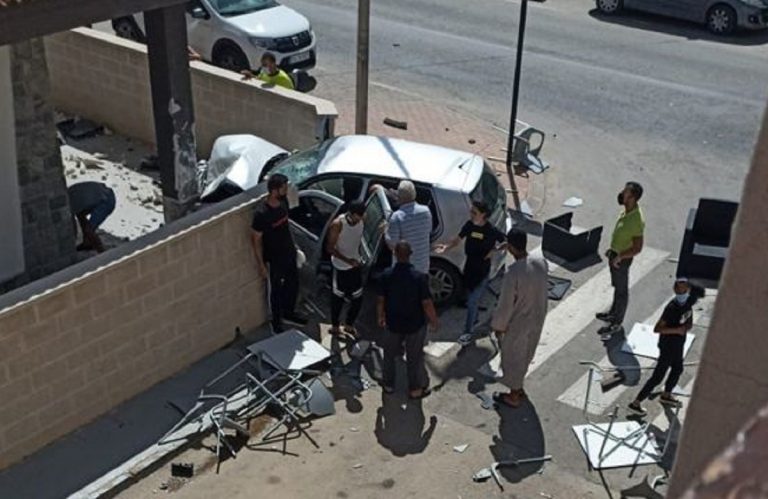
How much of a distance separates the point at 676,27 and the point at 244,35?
9.11 meters

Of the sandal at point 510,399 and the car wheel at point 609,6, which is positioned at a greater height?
the car wheel at point 609,6

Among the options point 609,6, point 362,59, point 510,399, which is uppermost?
point 362,59

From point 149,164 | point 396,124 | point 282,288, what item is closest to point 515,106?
point 396,124

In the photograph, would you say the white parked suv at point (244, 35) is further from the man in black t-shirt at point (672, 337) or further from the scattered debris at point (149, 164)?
the man in black t-shirt at point (672, 337)

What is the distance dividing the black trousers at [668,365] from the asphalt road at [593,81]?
3.47 m

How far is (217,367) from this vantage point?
947cm

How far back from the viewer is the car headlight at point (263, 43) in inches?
661

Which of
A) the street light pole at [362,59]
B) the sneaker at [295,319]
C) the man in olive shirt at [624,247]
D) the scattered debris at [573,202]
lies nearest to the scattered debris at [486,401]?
the man in olive shirt at [624,247]

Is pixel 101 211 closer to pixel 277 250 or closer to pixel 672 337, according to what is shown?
pixel 277 250

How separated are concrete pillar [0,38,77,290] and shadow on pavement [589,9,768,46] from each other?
44.0ft

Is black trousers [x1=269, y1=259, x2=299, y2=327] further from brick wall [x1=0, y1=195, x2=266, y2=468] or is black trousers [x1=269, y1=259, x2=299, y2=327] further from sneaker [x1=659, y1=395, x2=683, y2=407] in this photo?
sneaker [x1=659, y1=395, x2=683, y2=407]

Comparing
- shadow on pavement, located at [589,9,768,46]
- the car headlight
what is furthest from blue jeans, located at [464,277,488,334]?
shadow on pavement, located at [589,9,768,46]

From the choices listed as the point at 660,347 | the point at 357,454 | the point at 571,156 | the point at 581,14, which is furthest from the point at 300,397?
the point at 581,14

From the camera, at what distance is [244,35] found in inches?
663
